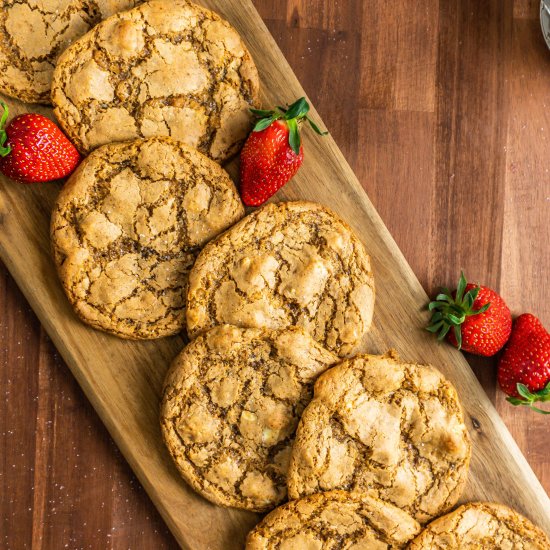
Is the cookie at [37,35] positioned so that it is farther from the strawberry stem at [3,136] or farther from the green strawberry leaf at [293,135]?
the green strawberry leaf at [293,135]

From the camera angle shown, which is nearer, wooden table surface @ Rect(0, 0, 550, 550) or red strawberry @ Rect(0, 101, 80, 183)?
red strawberry @ Rect(0, 101, 80, 183)

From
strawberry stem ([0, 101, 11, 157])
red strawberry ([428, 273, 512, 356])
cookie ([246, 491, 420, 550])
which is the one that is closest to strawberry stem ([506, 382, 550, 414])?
red strawberry ([428, 273, 512, 356])

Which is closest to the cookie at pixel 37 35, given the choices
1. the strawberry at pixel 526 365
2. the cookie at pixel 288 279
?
the cookie at pixel 288 279

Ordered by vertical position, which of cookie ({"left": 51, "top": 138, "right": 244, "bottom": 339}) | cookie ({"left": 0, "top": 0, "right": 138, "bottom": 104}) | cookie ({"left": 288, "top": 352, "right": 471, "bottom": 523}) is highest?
cookie ({"left": 0, "top": 0, "right": 138, "bottom": 104})

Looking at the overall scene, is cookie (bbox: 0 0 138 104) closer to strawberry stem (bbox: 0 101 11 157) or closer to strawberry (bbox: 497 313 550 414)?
strawberry stem (bbox: 0 101 11 157)

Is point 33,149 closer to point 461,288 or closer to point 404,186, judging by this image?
point 404,186

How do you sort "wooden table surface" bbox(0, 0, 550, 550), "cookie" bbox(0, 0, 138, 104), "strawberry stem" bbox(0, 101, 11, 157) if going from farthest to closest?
"wooden table surface" bbox(0, 0, 550, 550) → "cookie" bbox(0, 0, 138, 104) → "strawberry stem" bbox(0, 101, 11, 157)

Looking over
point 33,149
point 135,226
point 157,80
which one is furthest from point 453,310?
point 33,149
